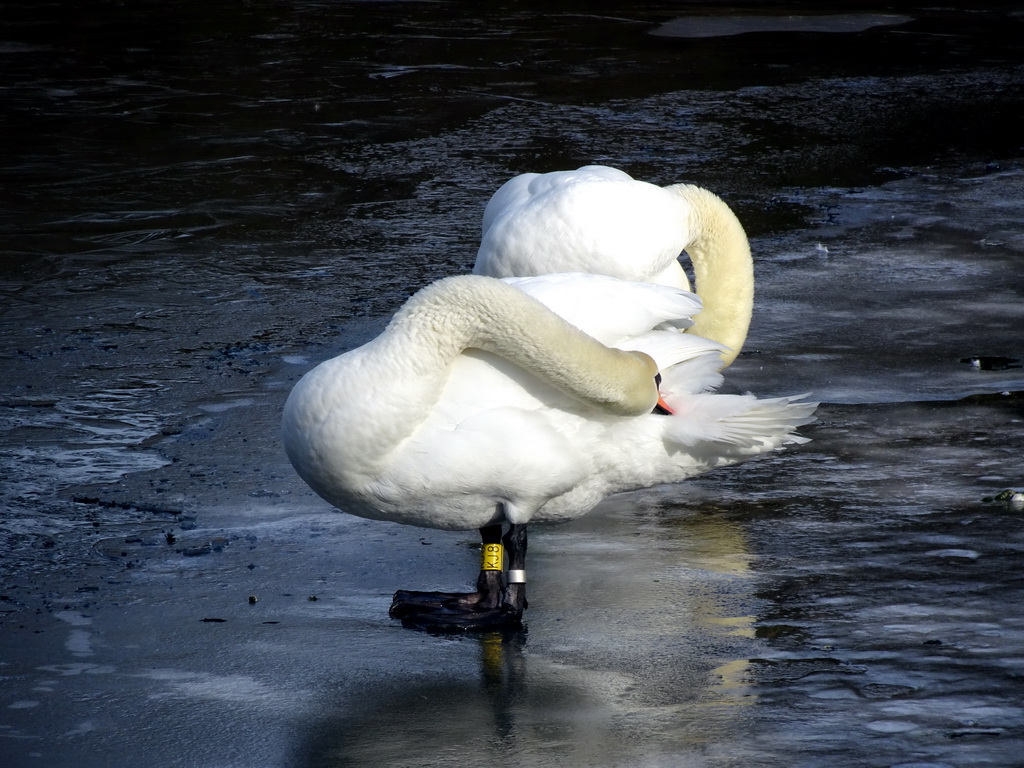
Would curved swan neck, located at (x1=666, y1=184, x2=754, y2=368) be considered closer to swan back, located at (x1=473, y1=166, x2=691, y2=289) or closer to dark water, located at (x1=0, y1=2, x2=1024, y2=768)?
swan back, located at (x1=473, y1=166, x2=691, y2=289)

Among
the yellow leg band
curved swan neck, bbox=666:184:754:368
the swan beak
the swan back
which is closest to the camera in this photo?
the yellow leg band

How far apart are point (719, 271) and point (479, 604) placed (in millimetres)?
2299

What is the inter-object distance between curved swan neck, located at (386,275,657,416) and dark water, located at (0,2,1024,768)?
0.72m

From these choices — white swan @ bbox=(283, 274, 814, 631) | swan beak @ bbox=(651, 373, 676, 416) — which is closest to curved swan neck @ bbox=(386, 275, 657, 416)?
white swan @ bbox=(283, 274, 814, 631)

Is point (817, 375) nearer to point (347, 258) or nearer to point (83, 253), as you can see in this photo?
point (347, 258)

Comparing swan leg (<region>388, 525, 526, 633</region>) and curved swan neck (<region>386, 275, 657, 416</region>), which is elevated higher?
curved swan neck (<region>386, 275, 657, 416</region>)

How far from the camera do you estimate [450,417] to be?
4449 millimetres

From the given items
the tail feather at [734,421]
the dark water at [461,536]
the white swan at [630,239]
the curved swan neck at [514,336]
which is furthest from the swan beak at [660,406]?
the white swan at [630,239]

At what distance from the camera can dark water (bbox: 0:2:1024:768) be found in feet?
12.5

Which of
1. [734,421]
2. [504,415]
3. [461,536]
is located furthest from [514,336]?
[461,536]

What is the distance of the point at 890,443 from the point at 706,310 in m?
0.98

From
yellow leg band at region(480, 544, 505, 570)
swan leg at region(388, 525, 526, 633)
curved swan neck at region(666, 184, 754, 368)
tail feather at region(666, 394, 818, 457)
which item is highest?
curved swan neck at region(666, 184, 754, 368)

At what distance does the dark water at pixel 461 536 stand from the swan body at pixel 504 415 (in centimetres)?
37

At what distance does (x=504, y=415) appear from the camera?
4504 millimetres
